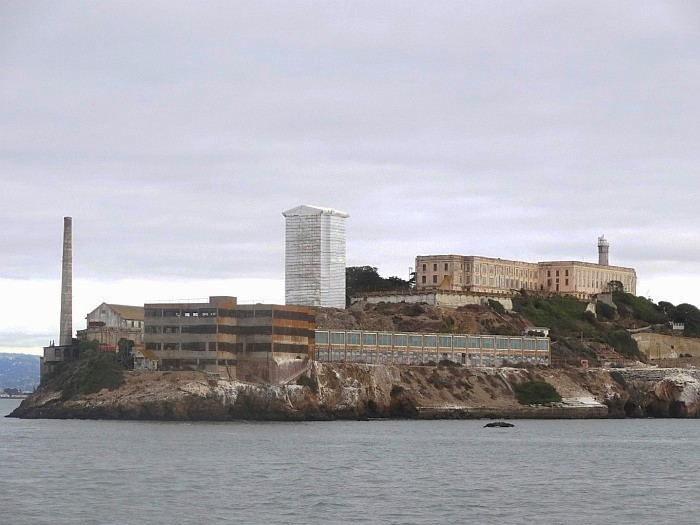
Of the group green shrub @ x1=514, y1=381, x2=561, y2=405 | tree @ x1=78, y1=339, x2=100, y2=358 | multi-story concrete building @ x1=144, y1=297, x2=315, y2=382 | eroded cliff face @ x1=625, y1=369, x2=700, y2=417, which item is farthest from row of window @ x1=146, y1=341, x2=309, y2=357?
eroded cliff face @ x1=625, y1=369, x2=700, y2=417

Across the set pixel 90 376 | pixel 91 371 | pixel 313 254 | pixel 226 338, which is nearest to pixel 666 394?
pixel 313 254

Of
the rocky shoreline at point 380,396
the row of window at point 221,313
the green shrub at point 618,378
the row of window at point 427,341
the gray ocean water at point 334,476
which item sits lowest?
the gray ocean water at point 334,476

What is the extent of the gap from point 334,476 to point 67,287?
3429 inches

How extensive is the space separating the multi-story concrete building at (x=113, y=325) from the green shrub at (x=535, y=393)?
46.4 m

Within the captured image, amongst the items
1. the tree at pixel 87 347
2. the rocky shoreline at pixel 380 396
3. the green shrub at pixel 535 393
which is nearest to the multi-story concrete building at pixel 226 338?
the rocky shoreline at pixel 380 396

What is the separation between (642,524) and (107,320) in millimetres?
123832

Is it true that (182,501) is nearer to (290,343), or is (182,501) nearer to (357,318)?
(290,343)

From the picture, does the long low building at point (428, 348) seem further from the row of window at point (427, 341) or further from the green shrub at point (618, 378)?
the green shrub at point (618, 378)

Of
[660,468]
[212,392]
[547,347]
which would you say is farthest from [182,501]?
[547,347]

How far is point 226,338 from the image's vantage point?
14662 centimetres

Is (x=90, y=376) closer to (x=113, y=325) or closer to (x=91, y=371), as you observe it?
(x=91, y=371)

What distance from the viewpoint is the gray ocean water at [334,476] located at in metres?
65.1

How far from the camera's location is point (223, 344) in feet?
480

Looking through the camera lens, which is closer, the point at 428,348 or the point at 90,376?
the point at 90,376
